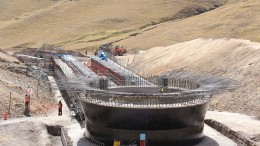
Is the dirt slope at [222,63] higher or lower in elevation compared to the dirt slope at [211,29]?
lower

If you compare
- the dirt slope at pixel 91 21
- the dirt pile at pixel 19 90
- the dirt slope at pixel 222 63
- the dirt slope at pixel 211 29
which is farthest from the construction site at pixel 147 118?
the dirt slope at pixel 91 21

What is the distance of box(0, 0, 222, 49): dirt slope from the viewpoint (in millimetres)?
130125

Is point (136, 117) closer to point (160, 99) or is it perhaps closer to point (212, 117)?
point (160, 99)

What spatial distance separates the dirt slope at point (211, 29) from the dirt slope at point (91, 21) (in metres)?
16.0

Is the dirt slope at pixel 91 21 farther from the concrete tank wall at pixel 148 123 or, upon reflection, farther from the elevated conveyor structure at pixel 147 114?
the concrete tank wall at pixel 148 123

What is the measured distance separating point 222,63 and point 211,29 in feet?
159

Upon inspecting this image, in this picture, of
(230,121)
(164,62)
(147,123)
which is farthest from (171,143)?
(164,62)

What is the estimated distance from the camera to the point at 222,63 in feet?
161

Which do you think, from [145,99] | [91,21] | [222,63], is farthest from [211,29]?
[145,99]

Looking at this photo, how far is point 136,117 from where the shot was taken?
88.3 feet

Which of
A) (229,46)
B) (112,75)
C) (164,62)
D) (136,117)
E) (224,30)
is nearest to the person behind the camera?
(136,117)

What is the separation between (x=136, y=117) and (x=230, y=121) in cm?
993

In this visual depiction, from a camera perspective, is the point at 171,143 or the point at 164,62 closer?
the point at 171,143

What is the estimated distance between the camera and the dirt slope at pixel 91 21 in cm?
13012
